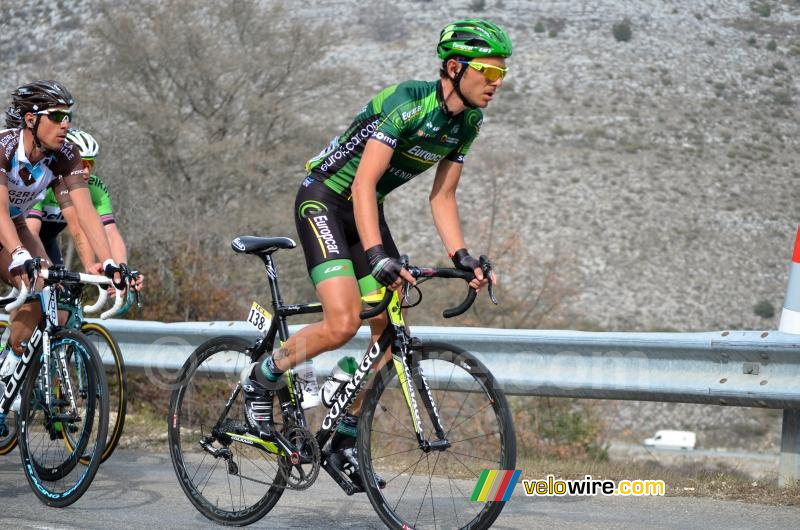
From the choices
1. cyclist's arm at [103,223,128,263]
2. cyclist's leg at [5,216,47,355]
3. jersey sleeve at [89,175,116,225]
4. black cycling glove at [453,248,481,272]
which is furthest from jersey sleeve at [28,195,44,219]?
black cycling glove at [453,248,481,272]

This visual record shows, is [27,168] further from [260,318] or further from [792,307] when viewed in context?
[792,307]

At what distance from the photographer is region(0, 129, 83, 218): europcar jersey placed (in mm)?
6074

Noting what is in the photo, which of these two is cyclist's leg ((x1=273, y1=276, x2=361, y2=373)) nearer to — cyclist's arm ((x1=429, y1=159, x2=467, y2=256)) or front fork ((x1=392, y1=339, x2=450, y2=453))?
front fork ((x1=392, y1=339, x2=450, y2=453))

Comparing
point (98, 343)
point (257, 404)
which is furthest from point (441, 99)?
point (98, 343)

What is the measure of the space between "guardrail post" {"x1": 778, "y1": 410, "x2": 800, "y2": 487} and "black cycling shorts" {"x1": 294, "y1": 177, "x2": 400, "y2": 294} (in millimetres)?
2596

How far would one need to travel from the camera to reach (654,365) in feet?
20.7

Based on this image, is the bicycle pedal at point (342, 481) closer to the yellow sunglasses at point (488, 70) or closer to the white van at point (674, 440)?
the yellow sunglasses at point (488, 70)

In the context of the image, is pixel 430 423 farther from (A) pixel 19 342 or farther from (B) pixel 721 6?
(B) pixel 721 6

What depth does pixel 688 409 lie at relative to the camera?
38969 mm

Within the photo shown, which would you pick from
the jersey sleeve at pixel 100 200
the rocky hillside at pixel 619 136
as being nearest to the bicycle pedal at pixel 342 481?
the jersey sleeve at pixel 100 200

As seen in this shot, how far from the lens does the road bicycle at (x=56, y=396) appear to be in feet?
18.6

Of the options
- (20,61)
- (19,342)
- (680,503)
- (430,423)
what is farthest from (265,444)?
(20,61)

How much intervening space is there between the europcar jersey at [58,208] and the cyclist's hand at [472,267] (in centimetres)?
339

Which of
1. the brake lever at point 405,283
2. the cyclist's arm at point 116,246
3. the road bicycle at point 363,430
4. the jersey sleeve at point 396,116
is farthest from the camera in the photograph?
the cyclist's arm at point 116,246
